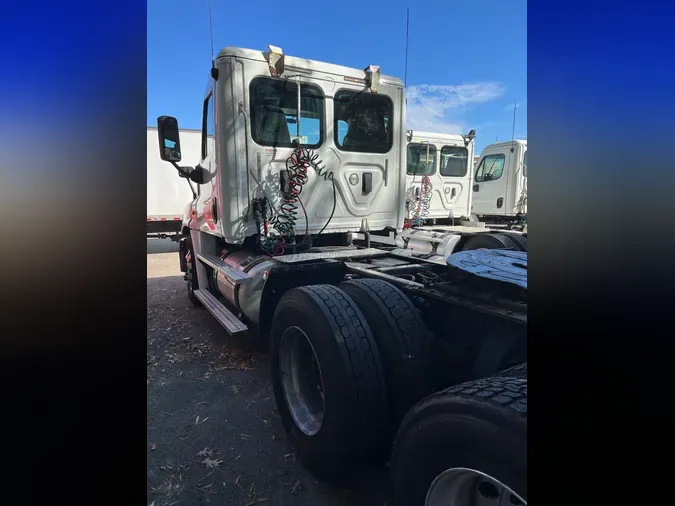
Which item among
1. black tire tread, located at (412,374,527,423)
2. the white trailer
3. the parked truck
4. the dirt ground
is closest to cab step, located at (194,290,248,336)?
the parked truck

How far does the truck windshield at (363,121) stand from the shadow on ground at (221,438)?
2.68 meters

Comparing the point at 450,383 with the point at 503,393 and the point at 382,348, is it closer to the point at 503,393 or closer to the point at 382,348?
the point at 382,348

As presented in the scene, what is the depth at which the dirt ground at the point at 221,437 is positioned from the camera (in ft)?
7.91

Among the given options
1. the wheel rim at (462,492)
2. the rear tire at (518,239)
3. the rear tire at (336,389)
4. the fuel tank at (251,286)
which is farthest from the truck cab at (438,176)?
the wheel rim at (462,492)

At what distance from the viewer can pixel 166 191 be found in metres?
13.0

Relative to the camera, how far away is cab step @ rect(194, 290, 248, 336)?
12.2 ft

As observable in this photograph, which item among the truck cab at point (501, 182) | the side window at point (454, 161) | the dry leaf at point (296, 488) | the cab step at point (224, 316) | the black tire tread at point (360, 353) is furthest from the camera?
the truck cab at point (501, 182)

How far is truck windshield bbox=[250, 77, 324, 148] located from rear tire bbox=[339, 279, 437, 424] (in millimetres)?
2392

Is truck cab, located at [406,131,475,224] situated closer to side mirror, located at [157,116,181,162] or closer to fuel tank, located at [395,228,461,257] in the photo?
fuel tank, located at [395,228,461,257]

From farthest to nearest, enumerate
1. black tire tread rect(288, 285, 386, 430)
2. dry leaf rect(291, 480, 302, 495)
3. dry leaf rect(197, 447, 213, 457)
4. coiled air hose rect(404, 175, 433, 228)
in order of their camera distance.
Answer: coiled air hose rect(404, 175, 433, 228), dry leaf rect(197, 447, 213, 457), dry leaf rect(291, 480, 302, 495), black tire tread rect(288, 285, 386, 430)

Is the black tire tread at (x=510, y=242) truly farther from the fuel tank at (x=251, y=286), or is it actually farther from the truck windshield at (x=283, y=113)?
the fuel tank at (x=251, y=286)

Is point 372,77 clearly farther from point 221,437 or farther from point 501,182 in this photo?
point 501,182
